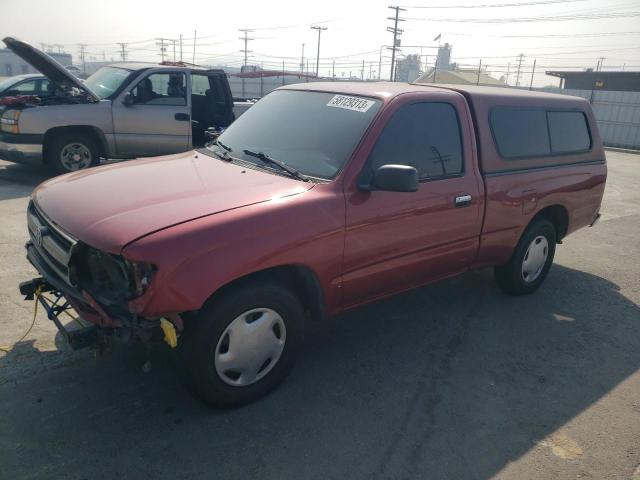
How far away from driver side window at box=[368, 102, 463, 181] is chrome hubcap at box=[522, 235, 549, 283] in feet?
4.85

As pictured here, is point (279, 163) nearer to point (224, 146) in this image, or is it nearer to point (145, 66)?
point (224, 146)

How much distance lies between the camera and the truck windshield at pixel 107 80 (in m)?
8.65

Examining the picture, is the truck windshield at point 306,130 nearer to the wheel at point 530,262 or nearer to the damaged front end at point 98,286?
the damaged front end at point 98,286

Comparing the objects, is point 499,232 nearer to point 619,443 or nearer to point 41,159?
point 619,443

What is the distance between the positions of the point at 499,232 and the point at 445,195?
90cm

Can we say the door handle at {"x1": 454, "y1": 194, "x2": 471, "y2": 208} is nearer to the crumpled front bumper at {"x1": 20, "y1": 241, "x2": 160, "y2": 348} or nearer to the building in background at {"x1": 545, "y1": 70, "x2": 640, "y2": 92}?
the crumpled front bumper at {"x1": 20, "y1": 241, "x2": 160, "y2": 348}

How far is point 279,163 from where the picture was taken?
3.48m

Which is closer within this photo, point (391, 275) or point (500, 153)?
point (391, 275)

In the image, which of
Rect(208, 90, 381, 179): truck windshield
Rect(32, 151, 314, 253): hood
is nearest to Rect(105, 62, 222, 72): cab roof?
Rect(208, 90, 381, 179): truck windshield

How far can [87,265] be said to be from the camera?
9.18 ft

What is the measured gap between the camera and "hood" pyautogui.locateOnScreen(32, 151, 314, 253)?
8.77ft

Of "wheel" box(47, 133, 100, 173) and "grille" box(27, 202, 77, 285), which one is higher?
"grille" box(27, 202, 77, 285)

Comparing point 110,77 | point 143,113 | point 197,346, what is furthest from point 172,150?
point 197,346

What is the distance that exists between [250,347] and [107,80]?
7.57m
